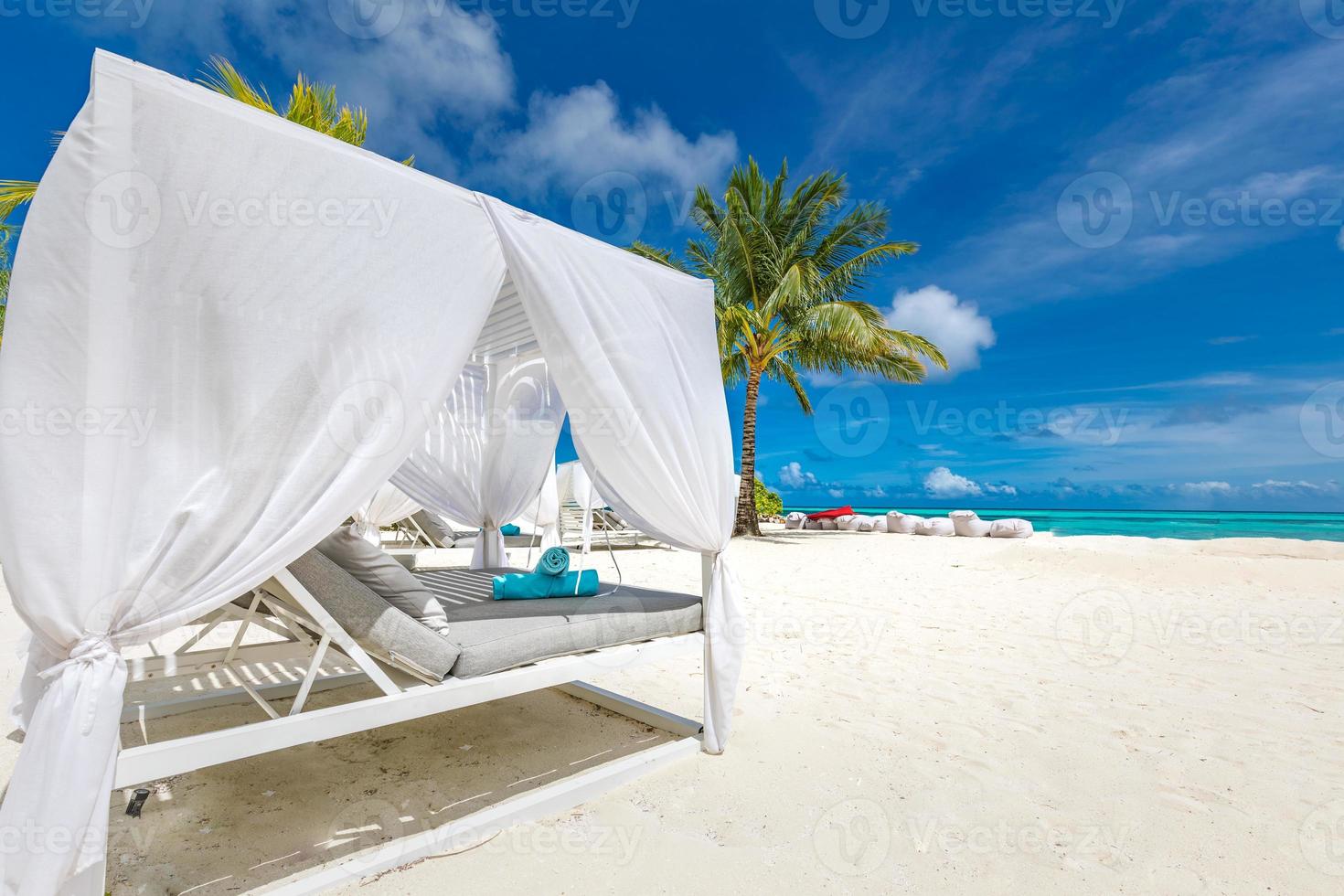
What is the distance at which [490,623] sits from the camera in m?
2.33

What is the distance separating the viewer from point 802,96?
9.48 metres

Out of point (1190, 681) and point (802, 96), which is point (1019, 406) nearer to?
point (1190, 681)

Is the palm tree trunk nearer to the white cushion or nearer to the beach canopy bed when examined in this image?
the beach canopy bed

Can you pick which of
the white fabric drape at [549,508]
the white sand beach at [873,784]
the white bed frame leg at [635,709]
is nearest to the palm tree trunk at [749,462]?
the white fabric drape at [549,508]

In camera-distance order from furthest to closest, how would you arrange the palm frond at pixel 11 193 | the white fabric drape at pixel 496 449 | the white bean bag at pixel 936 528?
the white bean bag at pixel 936 528 → the palm frond at pixel 11 193 → the white fabric drape at pixel 496 449

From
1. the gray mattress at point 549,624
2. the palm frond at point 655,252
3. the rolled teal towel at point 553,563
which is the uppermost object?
the palm frond at point 655,252

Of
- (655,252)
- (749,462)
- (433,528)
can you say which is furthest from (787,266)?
(433,528)

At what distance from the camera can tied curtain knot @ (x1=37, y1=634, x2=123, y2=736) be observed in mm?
1289

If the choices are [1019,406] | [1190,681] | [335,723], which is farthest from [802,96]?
[335,723]

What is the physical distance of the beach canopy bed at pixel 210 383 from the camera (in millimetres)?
1301

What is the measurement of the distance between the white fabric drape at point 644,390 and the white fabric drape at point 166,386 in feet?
1.74

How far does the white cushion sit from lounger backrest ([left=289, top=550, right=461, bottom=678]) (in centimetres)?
10

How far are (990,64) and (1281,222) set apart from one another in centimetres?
444

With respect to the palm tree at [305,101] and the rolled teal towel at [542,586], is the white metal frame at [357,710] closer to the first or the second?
the rolled teal towel at [542,586]
